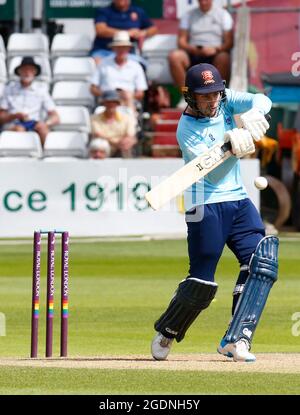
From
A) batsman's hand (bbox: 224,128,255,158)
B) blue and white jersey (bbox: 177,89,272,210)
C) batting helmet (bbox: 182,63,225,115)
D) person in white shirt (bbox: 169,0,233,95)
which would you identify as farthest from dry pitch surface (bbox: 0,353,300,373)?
person in white shirt (bbox: 169,0,233,95)

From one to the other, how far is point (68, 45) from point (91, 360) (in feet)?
38.5

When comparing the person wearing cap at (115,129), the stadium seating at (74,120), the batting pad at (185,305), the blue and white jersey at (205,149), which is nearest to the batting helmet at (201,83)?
the blue and white jersey at (205,149)

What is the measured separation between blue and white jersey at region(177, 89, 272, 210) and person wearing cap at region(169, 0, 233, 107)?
10.7 metres

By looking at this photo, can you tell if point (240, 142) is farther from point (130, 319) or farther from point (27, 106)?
point (27, 106)

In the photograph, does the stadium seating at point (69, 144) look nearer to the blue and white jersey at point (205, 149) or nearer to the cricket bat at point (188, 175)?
the blue and white jersey at point (205, 149)

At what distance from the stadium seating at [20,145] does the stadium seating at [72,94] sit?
129 cm

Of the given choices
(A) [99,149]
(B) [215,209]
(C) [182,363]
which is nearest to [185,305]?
(C) [182,363]

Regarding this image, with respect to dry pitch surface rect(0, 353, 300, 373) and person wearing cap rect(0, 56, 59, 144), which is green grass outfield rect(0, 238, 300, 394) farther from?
person wearing cap rect(0, 56, 59, 144)

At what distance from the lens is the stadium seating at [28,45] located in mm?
19703

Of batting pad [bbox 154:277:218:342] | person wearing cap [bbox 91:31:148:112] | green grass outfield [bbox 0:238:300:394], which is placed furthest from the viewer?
person wearing cap [bbox 91:31:148:112]

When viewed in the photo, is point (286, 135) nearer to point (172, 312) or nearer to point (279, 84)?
point (279, 84)

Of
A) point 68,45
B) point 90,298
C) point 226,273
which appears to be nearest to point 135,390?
point 90,298

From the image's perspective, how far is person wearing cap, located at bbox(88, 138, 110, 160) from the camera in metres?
17.6
